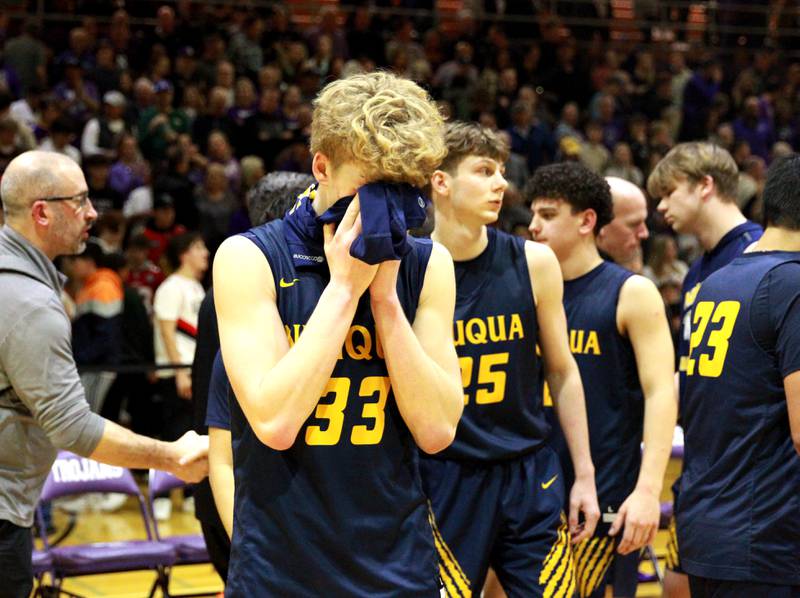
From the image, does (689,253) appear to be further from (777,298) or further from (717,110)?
(777,298)

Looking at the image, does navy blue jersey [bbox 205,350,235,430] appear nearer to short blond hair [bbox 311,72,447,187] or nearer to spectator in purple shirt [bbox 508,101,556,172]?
short blond hair [bbox 311,72,447,187]

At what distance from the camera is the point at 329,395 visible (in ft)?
8.02

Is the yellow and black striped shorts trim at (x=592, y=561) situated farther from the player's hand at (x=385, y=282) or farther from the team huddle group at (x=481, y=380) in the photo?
the player's hand at (x=385, y=282)

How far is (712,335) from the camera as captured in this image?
3740 mm

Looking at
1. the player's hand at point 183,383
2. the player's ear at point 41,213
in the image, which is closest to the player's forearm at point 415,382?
the player's ear at point 41,213

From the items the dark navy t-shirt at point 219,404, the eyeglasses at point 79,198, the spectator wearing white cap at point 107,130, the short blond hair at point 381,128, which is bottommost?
the dark navy t-shirt at point 219,404

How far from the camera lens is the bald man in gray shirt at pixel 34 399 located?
3570 millimetres

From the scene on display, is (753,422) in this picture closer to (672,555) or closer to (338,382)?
(672,555)

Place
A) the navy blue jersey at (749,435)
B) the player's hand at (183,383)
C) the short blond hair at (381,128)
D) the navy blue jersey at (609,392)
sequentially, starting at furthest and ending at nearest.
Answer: the player's hand at (183,383) < the navy blue jersey at (609,392) < the navy blue jersey at (749,435) < the short blond hair at (381,128)

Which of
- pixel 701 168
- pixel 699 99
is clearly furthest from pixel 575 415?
pixel 699 99

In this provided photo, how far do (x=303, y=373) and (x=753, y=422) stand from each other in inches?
72.9

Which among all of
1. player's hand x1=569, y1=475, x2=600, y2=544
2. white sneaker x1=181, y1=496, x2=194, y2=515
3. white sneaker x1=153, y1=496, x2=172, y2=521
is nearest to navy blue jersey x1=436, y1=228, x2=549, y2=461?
player's hand x1=569, y1=475, x2=600, y2=544

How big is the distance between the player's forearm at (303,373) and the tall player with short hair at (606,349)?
2246 millimetres

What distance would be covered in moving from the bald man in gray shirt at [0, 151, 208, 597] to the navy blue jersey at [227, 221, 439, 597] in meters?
1.21
